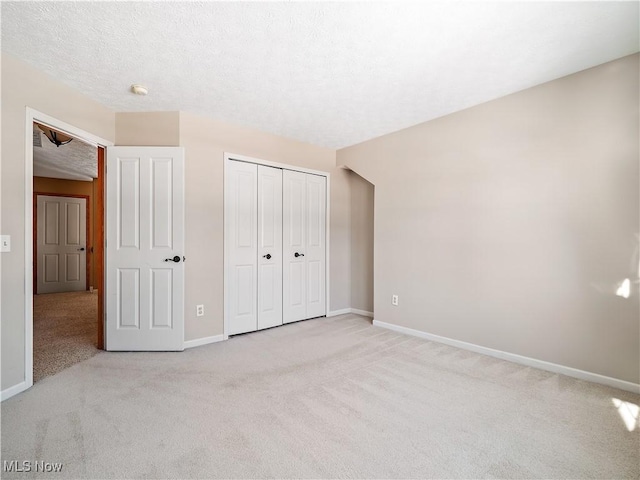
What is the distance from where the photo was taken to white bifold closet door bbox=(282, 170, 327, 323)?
411 centimetres

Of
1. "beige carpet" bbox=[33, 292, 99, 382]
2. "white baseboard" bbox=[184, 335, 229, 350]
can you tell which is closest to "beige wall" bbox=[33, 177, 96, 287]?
"beige carpet" bbox=[33, 292, 99, 382]

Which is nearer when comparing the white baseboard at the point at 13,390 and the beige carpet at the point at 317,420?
the beige carpet at the point at 317,420

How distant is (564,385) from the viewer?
2381 millimetres

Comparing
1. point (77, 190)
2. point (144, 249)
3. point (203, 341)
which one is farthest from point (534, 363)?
point (77, 190)

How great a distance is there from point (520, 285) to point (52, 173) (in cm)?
836

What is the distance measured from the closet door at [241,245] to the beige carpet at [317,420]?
2.59 ft

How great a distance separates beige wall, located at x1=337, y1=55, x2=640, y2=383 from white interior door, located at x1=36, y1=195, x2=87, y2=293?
7.02 meters

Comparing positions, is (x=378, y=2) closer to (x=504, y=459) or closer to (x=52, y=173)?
(x=504, y=459)

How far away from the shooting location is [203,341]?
10.9 feet

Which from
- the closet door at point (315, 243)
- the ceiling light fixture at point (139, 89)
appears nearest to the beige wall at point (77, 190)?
the ceiling light fixture at point (139, 89)

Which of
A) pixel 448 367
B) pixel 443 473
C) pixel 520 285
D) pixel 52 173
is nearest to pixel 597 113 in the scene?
pixel 520 285

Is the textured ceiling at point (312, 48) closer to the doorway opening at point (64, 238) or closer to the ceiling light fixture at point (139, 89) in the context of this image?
the ceiling light fixture at point (139, 89)

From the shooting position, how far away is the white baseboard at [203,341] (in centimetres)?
321
